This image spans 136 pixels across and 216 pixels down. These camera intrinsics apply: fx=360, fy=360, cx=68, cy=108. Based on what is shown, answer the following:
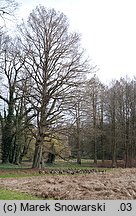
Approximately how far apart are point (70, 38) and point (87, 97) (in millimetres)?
5437

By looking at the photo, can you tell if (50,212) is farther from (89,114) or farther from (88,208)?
(89,114)

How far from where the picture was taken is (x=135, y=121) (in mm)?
48812

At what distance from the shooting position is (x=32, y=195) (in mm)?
12297

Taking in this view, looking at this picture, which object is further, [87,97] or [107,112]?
[107,112]

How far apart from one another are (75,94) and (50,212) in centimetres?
2248

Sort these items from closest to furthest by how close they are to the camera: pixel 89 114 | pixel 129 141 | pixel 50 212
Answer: pixel 50 212
pixel 89 114
pixel 129 141

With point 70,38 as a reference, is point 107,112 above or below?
below

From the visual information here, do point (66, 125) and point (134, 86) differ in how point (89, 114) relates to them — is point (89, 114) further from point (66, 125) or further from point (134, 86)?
point (134, 86)

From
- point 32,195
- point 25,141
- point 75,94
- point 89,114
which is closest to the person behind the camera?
point 32,195

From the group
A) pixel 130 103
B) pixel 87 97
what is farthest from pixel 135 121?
pixel 87 97

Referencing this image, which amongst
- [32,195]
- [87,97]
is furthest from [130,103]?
[32,195]

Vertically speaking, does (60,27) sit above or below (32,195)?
above

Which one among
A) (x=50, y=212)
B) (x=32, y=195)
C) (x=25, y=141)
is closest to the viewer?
(x=50, y=212)

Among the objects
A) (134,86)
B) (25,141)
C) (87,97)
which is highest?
(134,86)
